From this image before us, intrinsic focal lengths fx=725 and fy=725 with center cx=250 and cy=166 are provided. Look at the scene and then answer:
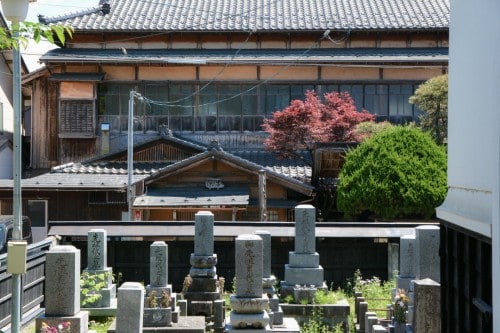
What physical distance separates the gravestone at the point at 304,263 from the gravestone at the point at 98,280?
4.05 meters

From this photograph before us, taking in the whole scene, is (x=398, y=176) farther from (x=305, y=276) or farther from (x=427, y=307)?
(x=427, y=307)

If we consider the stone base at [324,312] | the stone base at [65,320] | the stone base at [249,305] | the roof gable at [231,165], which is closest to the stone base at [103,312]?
the stone base at [324,312]

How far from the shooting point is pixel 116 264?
20453mm

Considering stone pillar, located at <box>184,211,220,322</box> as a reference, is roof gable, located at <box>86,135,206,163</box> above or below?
above

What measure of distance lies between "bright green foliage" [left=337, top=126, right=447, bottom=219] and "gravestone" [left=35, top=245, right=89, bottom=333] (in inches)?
520

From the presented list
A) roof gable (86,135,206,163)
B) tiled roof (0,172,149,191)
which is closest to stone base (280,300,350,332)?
tiled roof (0,172,149,191)

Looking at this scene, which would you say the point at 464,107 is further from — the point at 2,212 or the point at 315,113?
the point at 2,212

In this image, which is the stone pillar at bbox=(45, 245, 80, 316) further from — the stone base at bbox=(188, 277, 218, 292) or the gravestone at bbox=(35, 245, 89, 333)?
the stone base at bbox=(188, 277, 218, 292)

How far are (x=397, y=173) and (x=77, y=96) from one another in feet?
48.6

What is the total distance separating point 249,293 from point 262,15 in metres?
22.5

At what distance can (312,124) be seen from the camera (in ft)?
89.5

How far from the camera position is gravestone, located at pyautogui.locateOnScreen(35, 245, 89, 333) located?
36.0ft

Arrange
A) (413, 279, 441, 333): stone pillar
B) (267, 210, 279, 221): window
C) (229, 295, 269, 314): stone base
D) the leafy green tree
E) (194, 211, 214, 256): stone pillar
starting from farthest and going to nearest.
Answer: (267, 210, 279, 221): window, the leafy green tree, (194, 211, 214, 256): stone pillar, (229, 295, 269, 314): stone base, (413, 279, 441, 333): stone pillar

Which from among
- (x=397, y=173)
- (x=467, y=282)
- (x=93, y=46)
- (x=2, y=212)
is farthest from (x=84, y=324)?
(x=93, y=46)
